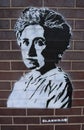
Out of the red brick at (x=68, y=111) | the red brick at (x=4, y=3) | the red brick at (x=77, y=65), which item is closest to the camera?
the red brick at (x=4, y=3)

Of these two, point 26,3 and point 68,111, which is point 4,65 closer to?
point 26,3

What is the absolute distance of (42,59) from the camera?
2.67m

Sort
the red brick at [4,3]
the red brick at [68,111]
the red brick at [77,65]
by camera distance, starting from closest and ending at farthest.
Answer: the red brick at [4,3], the red brick at [77,65], the red brick at [68,111]

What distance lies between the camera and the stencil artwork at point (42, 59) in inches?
103

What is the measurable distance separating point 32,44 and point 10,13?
1.08 feet

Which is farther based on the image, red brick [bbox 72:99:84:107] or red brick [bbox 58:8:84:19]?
red brick [bbox 72:99:84:107]

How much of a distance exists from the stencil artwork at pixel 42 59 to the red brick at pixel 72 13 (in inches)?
1.5

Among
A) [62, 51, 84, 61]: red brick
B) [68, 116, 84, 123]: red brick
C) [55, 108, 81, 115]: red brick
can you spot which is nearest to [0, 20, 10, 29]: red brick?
[62, 51, 84, 61]: red brick

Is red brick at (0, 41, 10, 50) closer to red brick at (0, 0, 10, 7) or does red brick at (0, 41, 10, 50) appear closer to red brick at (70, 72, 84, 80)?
red brick at (0, 0, 10, 7)

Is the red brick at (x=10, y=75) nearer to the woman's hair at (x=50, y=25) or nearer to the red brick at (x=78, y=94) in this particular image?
the woman's hair at (x=50, y=25)

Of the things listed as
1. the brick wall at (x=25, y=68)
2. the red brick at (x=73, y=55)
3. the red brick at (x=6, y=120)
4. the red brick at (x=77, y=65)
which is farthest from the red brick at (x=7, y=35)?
the red brick at (x=6, y=120)

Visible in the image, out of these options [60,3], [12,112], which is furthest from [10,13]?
[12,112]

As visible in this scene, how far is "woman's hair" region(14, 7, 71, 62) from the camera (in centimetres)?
260

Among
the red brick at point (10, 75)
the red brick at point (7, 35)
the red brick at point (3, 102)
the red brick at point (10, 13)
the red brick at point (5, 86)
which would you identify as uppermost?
the red brick at point (10, 13)
